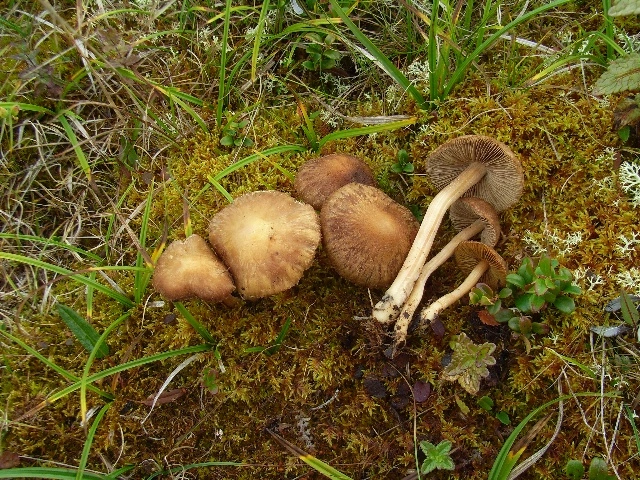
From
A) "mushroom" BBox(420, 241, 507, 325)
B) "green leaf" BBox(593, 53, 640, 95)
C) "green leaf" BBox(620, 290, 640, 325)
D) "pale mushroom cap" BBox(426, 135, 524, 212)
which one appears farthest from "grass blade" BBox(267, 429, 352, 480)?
"green leaf" BBox(593, 53, 640, 95)

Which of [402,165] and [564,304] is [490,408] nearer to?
[564,304]

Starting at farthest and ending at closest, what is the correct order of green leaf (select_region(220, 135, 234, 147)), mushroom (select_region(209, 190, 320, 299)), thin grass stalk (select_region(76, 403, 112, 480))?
green leaf (select_region(220, 135, 234, 147))
mushroom (select_region(209, 190, 320, 299))
thin grass stalk (select_region(76, 403, 112, 480))

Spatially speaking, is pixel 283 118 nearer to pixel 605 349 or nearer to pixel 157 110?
pixel 157 110

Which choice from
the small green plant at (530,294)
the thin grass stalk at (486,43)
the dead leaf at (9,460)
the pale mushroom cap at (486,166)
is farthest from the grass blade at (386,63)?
the dead leaf at (9,460)

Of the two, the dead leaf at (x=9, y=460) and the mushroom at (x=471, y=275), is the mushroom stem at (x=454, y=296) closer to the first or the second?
the mushroom at (x=471, y=275)

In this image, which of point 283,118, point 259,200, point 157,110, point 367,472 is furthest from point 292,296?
point 157,110

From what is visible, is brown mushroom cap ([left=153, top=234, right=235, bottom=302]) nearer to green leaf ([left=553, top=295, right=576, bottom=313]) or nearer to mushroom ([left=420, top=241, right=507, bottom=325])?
mushroom ([left=420, top=241, right=507, bottom=325])

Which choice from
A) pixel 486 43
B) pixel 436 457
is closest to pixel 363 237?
pixel 436 457
